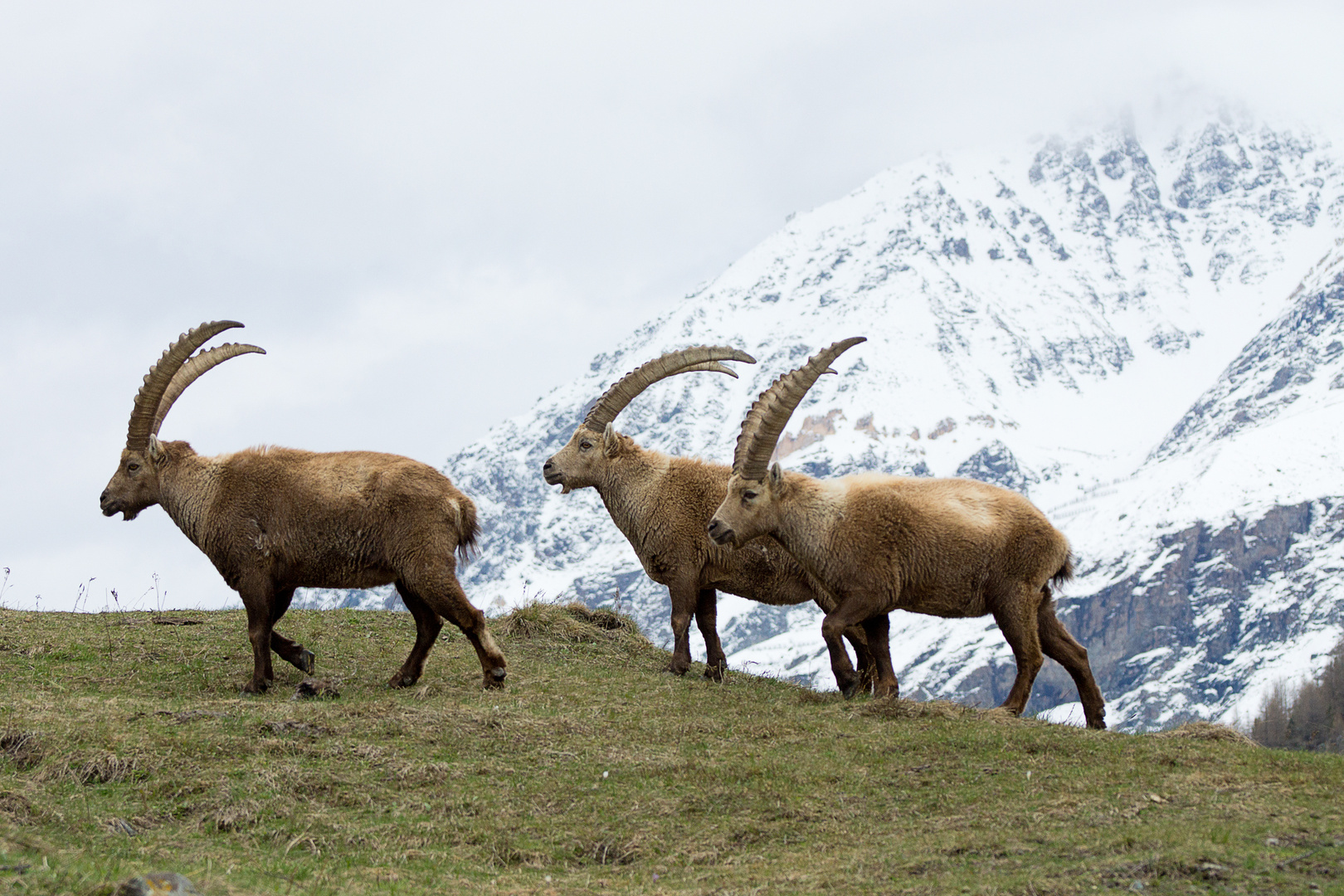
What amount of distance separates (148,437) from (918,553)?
9.00 meters

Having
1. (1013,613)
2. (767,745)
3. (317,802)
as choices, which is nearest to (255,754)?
(317,802)

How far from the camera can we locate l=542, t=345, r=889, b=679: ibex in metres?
17.1

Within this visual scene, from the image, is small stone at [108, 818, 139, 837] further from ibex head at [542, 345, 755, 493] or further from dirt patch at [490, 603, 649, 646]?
dirt patch at [490, 603, 649, 646]

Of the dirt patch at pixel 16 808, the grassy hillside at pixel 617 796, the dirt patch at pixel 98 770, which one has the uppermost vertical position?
the dirt patch at pixel 98 770

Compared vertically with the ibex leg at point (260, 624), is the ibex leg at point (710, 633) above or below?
below

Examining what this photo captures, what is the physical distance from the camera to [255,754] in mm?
11492

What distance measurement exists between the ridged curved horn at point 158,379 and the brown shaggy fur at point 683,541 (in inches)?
186

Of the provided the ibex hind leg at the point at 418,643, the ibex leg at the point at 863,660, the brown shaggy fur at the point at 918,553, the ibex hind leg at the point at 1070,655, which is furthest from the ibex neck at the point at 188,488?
the ibex hind leg at the point at 1070,655

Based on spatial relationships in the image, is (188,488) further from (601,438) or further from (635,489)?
(635,489)

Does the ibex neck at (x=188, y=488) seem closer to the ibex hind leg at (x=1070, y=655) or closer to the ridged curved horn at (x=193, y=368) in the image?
the ridged curved horn at (x=193, y=368)

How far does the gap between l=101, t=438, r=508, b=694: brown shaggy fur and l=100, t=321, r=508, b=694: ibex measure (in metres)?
0.01

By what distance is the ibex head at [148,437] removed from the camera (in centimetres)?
1617

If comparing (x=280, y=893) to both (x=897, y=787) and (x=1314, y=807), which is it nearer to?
(x=897, y=787)

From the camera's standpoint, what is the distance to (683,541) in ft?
56.8
